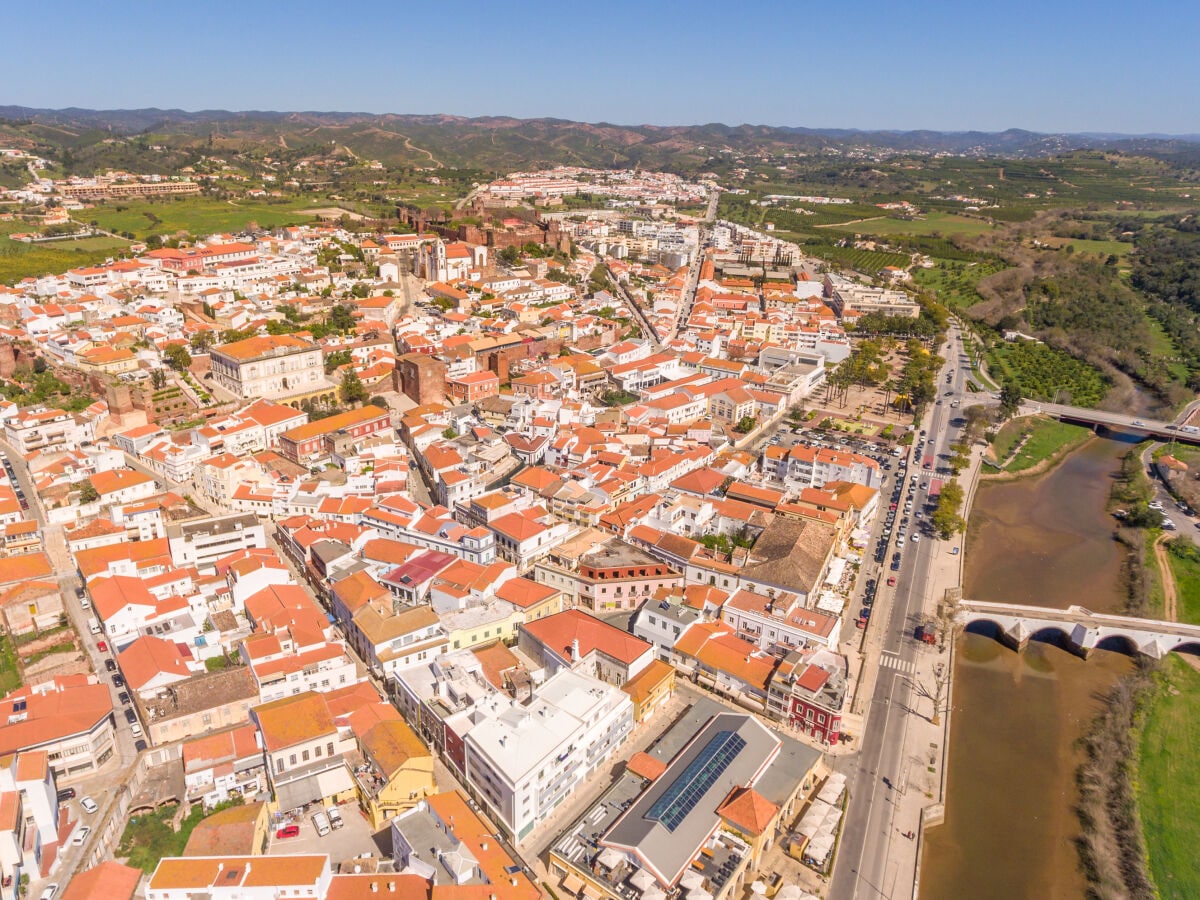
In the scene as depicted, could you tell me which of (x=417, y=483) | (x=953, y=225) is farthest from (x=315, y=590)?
(x=953, y=225)

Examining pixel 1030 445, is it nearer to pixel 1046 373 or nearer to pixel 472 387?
pixel 1046 373

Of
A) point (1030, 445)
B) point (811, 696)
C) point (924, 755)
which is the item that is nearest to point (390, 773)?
point (811, 696)

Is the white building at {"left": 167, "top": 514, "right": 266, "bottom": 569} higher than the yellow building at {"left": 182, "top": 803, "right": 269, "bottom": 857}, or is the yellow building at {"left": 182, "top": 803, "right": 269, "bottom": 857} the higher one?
the white building at {"left": 167, "top": 514, "right": 266, "bottom": 569}

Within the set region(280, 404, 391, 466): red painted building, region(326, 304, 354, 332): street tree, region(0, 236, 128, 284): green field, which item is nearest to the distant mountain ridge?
region(0, 236, 128, 284): green field

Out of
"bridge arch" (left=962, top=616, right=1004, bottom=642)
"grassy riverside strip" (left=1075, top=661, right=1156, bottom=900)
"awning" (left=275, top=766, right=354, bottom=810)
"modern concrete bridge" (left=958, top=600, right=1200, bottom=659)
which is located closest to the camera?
"awning" (left=275, top=766, right=354, bottom=810)

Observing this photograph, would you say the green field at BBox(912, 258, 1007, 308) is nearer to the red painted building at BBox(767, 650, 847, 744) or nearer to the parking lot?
the red painted building at BBox(767, 650, 847, 744)
